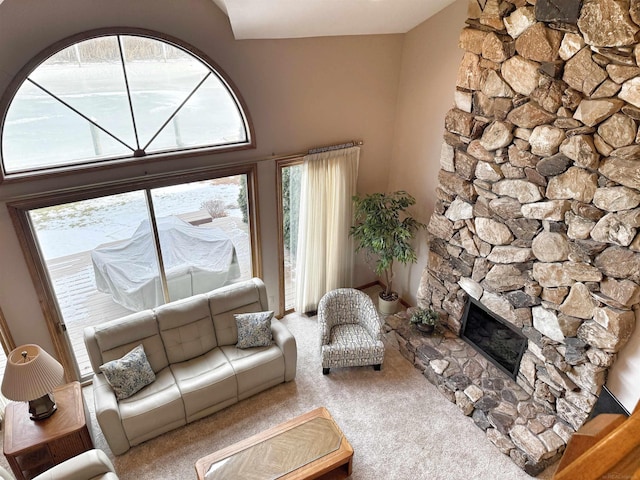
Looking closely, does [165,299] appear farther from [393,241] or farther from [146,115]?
[393,241]

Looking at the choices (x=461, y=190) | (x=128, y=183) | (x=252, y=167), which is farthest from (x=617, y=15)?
(x=128, y=183)

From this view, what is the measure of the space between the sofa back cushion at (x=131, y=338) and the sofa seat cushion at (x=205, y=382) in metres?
0.21

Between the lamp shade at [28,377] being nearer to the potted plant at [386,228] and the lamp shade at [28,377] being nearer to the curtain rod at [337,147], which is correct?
the curtain rod at [337,147]

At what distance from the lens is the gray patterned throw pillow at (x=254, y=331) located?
4504 mm

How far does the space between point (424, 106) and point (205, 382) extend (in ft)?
12.1

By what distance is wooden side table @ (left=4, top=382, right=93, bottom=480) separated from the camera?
11.1ft

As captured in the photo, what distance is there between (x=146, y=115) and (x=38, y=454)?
294cm

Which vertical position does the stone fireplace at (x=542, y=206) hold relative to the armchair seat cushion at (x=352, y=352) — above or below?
above

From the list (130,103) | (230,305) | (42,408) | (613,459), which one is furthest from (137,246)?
(613,459)

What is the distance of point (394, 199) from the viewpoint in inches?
209

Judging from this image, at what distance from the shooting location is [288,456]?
357 centimetres

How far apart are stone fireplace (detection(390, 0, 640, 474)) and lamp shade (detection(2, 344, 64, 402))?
11.5 feet

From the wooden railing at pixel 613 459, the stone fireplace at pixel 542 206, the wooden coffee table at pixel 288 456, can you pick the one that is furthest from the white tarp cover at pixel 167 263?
the wooden railing at pixel 613 459

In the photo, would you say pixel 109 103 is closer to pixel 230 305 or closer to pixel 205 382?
pixel 230 305
